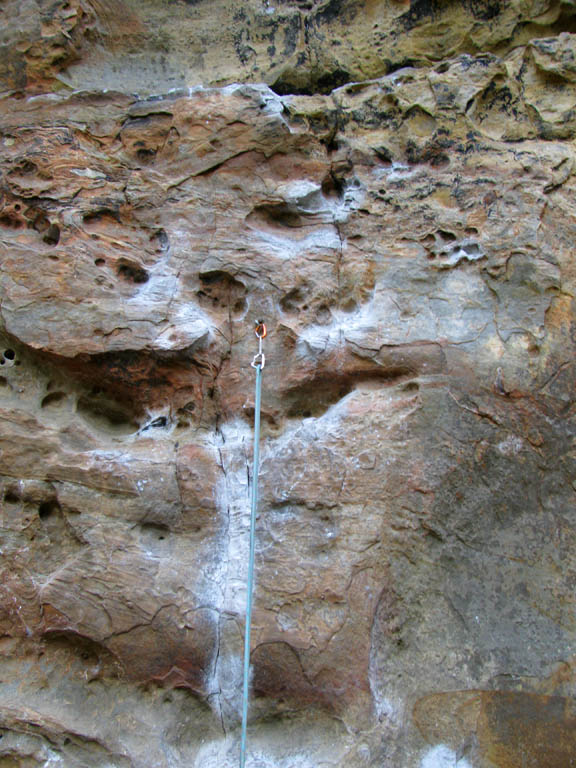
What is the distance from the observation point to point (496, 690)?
2.53 metres

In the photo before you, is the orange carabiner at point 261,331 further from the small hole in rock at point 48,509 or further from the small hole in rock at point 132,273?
the small hole in rock at point 48,509

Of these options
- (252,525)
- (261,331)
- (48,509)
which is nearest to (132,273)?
(261,331)

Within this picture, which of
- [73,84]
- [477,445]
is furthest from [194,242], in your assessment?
[477,445]

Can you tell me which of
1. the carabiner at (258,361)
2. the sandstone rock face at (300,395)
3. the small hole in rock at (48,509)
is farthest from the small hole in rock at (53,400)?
the carabiner at (258,361)

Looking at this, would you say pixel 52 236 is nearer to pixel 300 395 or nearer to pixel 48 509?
pixel 48 509

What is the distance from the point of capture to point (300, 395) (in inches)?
118

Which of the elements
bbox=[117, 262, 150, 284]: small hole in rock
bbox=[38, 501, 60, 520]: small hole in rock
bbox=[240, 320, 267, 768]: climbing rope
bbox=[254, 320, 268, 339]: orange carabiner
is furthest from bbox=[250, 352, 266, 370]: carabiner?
bbox=[38, 501, 60, 520]: small hole in rock

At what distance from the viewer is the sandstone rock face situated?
260 centimetres

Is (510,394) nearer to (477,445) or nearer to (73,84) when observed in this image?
(477,445)

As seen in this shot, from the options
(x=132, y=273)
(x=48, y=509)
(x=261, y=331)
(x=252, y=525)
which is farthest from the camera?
(x=132, y=273)

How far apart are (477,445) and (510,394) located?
0.27 meters

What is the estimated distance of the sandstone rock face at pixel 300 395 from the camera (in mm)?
2596

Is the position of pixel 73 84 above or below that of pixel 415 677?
above

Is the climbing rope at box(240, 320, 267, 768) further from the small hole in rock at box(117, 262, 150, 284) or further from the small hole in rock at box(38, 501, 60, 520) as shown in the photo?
the small hole in rock at box(38, 501, 60, 520)
